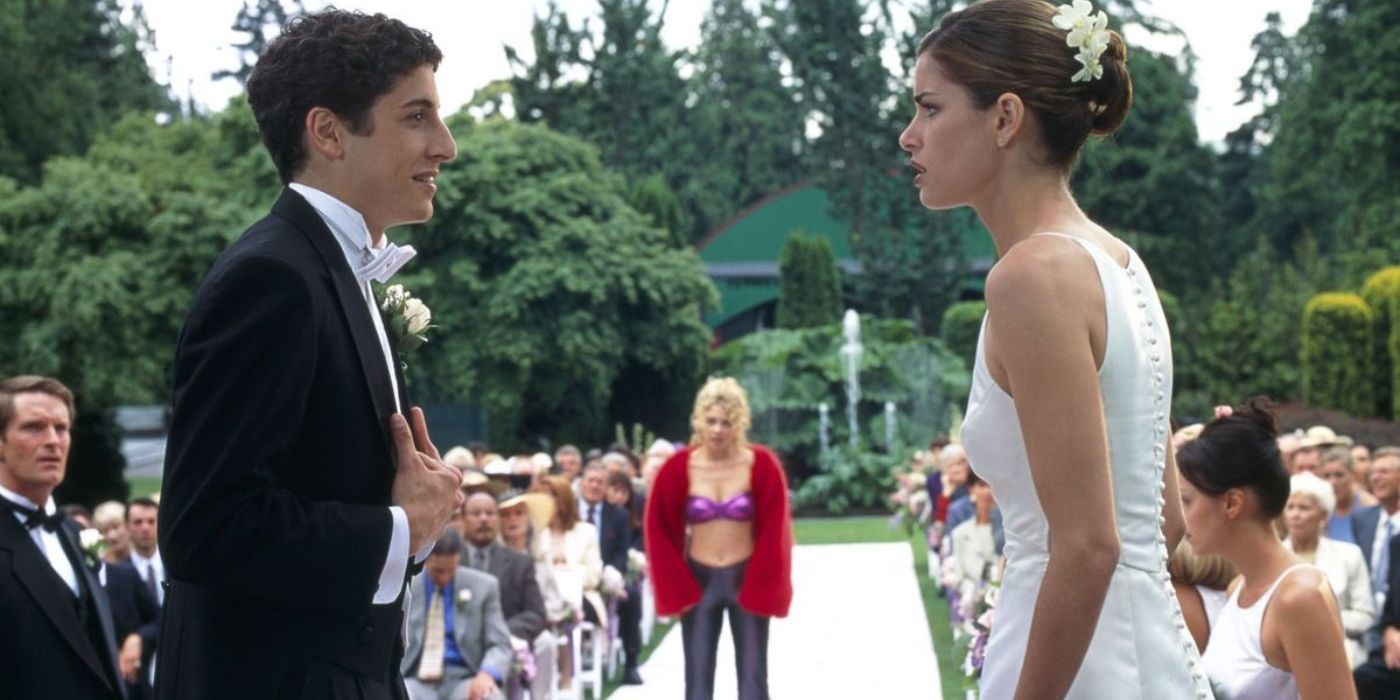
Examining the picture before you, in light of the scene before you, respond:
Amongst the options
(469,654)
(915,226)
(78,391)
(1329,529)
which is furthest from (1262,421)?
(915,226)

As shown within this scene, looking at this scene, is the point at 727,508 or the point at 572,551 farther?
the point at 572,551

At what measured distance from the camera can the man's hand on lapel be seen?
2.87 meters

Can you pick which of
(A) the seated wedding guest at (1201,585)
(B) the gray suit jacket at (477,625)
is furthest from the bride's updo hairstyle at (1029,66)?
(B) the gray suit jacket at (477,625)

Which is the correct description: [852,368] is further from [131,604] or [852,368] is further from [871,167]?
[131,604]

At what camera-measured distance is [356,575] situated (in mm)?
2752

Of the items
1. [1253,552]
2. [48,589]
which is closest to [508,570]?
[48,589]

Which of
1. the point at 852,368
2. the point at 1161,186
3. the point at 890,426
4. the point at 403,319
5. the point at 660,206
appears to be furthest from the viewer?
the point at 1161,186

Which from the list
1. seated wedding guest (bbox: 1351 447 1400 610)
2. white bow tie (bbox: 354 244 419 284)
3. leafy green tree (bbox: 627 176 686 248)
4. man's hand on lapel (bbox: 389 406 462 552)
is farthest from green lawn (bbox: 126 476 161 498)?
man's hand on lapel (bbox: 389 406 462 552)

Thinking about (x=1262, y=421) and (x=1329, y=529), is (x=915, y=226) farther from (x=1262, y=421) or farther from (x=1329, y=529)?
(x=1262, y=421)

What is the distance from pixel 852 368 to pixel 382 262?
37484mm

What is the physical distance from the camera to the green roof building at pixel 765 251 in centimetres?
5850

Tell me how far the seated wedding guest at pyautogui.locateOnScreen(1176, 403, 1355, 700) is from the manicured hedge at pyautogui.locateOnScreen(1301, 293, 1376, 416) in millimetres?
26252

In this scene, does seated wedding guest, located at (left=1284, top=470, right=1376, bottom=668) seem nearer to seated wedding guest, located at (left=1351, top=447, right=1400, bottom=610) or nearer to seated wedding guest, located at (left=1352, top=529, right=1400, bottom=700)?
seated wedding guest, located at (left=1352, top=529, right=1400, bottom=700)

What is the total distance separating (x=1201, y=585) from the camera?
17.5 feet
